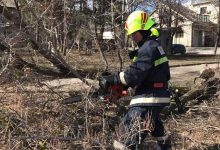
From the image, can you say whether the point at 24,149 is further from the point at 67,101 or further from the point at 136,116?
the point at 136,116

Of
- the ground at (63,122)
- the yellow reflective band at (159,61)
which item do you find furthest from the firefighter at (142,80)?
the ground at (63,122)

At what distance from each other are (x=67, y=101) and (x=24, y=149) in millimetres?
939

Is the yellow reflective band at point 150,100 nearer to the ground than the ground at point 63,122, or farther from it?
farther from it

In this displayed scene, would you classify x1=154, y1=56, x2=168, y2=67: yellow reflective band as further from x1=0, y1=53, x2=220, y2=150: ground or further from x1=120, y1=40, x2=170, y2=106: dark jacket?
x1=0, y1=53, x2=220, y2=150: ground

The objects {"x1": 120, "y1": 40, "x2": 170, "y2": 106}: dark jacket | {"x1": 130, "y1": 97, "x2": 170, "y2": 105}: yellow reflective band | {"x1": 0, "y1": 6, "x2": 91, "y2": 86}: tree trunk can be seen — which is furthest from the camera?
{"x1": 0, "y1": 6, "x2": 91, "y2": 86}: tree trunk

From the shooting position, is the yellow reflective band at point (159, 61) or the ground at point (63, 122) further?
the ground at point (63, 122)

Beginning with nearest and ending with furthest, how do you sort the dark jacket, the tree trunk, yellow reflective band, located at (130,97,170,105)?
the dark jacket < yellow reflective band, located at (130,97,170,105) < the tree trunk

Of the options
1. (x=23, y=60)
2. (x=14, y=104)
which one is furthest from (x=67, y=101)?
(x=23, y=60)

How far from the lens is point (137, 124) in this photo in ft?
14.5

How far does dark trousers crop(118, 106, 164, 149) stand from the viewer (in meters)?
4.47

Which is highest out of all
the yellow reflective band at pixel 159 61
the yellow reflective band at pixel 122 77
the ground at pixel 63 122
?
the yellow reflective band at pixel 159 61

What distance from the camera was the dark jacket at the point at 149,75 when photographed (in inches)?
173

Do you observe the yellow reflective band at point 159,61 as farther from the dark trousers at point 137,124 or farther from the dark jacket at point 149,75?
the dark trousers at point 137,124

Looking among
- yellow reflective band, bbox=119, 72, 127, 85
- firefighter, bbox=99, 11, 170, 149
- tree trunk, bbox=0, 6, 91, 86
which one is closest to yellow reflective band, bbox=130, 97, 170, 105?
firefighter, bbox=99, 11, 170, 149
